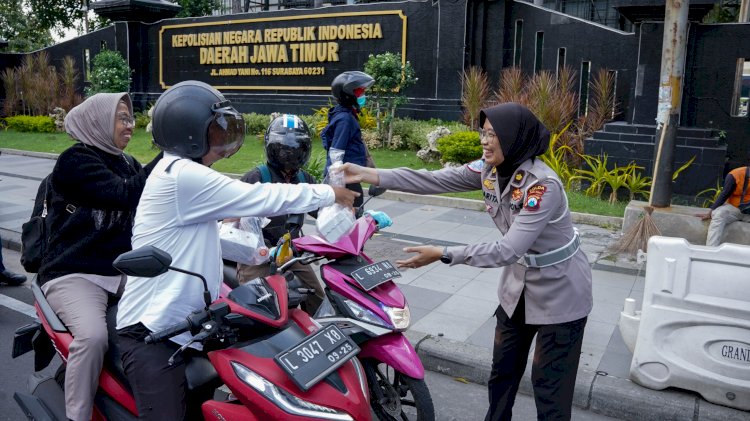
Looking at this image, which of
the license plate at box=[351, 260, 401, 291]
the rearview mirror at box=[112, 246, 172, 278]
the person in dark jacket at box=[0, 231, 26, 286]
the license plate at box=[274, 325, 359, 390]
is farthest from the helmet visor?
the person in dark jacket at box=[0, 231, 26, 286]

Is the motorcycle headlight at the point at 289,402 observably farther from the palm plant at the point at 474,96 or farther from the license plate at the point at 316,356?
the palm plant at the point at 474,96

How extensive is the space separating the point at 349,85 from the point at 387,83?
7814 millimetres

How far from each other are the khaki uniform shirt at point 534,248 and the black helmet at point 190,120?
1133mm

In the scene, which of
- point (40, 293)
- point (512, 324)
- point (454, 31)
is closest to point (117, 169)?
point (40, 293)

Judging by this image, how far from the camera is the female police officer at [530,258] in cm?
286

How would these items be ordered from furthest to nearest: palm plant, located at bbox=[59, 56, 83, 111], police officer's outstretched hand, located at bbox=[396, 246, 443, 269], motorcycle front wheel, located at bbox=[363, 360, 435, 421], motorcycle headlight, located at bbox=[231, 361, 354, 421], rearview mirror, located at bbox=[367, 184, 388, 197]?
1. palm plant, located at bbox=[59, 56, 83, 111]
2. rearview mirror, located at bbox=[367, 184, 388, 197]
3. motorcycle front wheel, located at bbox=[363, 360, 435, 421]
4. police officer's outstretched hand, located at bbox=[396, 246, 443, 269]
5. motorcycle headlight, located at bbox=[231, 361, 354, 421]

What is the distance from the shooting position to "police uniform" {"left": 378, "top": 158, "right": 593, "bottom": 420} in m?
2.87

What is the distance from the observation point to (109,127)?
3277mm

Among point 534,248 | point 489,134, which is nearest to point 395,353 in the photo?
point 534,248

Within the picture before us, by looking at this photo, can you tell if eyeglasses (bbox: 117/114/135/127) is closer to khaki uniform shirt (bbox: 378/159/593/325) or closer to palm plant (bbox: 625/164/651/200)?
khaki uniform shirt (bbox: 378/159/593/325)

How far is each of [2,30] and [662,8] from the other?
34.0m

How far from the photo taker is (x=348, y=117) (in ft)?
19.4

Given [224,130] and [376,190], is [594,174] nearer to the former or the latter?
[376,190]

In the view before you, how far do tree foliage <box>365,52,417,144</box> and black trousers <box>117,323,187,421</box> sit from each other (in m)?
11.3
